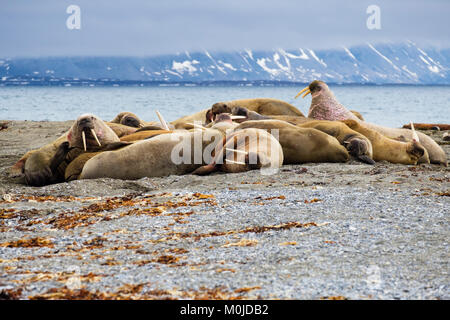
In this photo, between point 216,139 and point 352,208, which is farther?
point 216,139

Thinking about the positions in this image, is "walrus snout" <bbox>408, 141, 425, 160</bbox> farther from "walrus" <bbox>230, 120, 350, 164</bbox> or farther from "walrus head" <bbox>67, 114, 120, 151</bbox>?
"walrus head" <bbox>67, 114, 120, 151</bbox>

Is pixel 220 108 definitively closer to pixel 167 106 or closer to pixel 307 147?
pixel 307 147

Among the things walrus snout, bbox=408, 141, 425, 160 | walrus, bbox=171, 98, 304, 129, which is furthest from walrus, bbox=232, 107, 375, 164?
walrus, bbox=171, 98, 304, 129

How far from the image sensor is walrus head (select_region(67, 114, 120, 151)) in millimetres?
7992

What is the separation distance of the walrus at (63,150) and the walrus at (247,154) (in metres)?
1.65

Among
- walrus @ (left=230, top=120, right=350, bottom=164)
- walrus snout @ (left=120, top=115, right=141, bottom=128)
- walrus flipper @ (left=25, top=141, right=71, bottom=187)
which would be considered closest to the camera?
walrus flipper @ (left=25, top=141, right=71, bottom=187)

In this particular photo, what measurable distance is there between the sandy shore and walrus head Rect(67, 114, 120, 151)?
142cm

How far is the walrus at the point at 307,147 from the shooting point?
789 centimetres

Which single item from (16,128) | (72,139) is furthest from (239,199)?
(16,128)

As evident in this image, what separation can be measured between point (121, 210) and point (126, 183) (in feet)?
5.22

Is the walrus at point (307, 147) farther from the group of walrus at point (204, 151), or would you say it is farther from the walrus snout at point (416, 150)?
the walrus snout at point (416, 150)

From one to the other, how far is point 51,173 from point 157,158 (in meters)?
1.55
